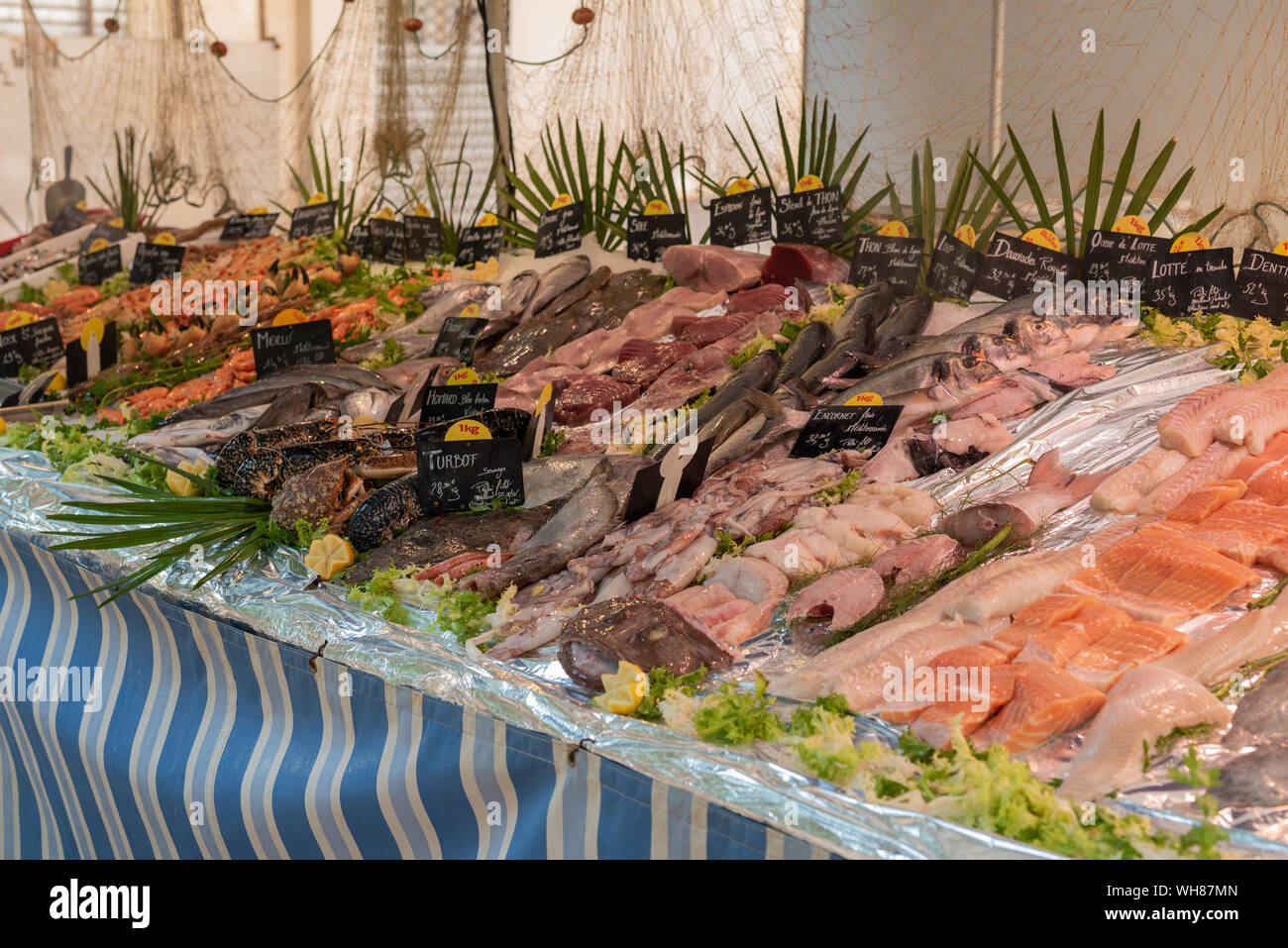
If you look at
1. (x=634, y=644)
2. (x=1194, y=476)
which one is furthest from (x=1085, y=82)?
(x=634, y=644)

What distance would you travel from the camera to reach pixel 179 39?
895cm

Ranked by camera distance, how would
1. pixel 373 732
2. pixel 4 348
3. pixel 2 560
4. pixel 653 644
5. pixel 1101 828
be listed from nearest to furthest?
pixel 1101 828
pixel 653 644
pixel 373 732
pixel 2 560
pixel 4 348

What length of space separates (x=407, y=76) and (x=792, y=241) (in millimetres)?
3234

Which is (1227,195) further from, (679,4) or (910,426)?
(679,4)

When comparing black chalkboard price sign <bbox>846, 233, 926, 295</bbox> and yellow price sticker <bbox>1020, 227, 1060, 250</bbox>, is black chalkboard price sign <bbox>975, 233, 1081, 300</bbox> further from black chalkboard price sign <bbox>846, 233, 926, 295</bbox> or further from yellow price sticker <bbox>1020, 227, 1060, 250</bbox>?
black chalkboard price sign <bbox>846, 233, 926, 295</bbox>

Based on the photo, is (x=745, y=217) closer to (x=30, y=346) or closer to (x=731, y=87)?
(x=731, y=87)

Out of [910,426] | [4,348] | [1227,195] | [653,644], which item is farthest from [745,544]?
[4,348]

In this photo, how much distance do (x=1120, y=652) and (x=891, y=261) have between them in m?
3.02

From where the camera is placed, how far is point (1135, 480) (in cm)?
300

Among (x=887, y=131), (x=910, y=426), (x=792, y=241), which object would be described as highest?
(x=887, y=131)

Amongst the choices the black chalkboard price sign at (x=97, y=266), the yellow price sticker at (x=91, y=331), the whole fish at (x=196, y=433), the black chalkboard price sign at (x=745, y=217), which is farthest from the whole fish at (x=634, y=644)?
the black chalkboard price sign at (x=97, y=266)

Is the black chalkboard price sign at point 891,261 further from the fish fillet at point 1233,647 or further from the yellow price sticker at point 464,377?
the fish fillet at point 1233,647

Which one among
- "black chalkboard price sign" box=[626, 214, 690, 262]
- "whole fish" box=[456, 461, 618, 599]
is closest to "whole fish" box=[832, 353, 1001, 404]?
"whole fish" box=[456, 461, 618, 599]

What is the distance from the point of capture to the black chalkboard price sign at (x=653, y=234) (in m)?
5.94
